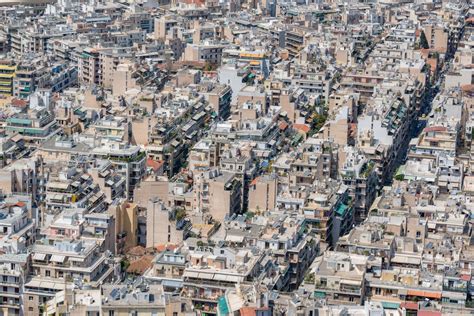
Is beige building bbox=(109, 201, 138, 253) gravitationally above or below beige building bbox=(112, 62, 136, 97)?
below

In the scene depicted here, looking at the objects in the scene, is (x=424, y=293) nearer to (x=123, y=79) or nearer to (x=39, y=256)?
(x=39, y=256)

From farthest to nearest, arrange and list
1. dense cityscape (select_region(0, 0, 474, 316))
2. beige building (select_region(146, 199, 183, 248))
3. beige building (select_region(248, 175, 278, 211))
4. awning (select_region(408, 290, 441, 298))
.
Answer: beige building (select_region(248, 175, 278, 211)) → beige building (select_region(146, 199, 183, 248)) → dense cityscape (select_region(0, 0, 474, 316)) → awning (select_region(408, 290, 441, 298))

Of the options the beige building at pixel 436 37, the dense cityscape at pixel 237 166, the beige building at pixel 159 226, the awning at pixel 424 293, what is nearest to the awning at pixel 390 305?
the dense cityscape at pixel 237 166

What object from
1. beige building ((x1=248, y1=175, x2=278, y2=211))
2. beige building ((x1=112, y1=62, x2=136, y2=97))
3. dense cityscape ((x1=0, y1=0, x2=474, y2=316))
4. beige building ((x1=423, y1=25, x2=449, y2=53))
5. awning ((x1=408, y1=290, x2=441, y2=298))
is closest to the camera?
awning ((x1=408, y1=290, x2=441, y2=298))

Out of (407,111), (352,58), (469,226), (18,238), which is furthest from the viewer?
(352,58)

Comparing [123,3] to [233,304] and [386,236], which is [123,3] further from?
[233,304]

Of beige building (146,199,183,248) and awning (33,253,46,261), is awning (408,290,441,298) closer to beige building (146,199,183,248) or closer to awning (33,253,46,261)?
beige building (146,199,183,248)

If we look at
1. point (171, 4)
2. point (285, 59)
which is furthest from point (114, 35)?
point (171, 4)

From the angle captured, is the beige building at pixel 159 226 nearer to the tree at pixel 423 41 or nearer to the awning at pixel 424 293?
the awning at pixel 424 293

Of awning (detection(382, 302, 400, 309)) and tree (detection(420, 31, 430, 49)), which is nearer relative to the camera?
awning (detection(382, 302, 400, 309))

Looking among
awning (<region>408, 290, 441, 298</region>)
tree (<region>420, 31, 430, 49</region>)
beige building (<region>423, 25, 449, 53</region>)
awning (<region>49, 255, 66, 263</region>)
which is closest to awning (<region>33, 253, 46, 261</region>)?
awning (<region>49, 255, 66, 263</region>)
